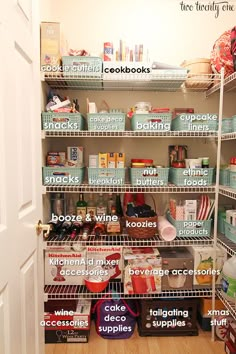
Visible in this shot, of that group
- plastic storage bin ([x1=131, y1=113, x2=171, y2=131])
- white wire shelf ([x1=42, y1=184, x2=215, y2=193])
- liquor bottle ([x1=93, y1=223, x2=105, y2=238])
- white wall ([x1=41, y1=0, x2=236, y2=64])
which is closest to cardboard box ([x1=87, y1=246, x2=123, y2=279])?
liquor bottle ([x1=93, y1=223, x2=105, y2=238])

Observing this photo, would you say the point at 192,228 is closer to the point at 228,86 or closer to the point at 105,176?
the point at 105,176

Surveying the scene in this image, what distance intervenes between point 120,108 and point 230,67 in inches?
31.7

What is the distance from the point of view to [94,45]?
1.95m

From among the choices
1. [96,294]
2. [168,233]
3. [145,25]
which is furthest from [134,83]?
[96,294]

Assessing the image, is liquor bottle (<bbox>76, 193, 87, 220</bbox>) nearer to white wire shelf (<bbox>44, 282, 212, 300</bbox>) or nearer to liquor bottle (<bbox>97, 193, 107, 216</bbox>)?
liquor bottle (<bbox>97, 193, 107, 216</bbox>)

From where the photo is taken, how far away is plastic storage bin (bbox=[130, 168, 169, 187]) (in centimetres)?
175

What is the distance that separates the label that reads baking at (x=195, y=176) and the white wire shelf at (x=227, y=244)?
15.4 inches

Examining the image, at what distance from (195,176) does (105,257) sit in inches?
32.5

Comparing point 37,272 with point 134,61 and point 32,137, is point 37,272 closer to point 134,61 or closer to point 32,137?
point 32,137

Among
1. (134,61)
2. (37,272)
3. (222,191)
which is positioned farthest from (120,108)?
(37,272)

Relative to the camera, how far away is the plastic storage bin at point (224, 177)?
1752mm

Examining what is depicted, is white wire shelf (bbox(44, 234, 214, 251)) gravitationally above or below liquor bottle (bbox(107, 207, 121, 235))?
below

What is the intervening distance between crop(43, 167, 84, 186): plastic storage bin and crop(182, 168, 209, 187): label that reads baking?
0.73 meters

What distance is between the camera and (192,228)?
1788 mm
